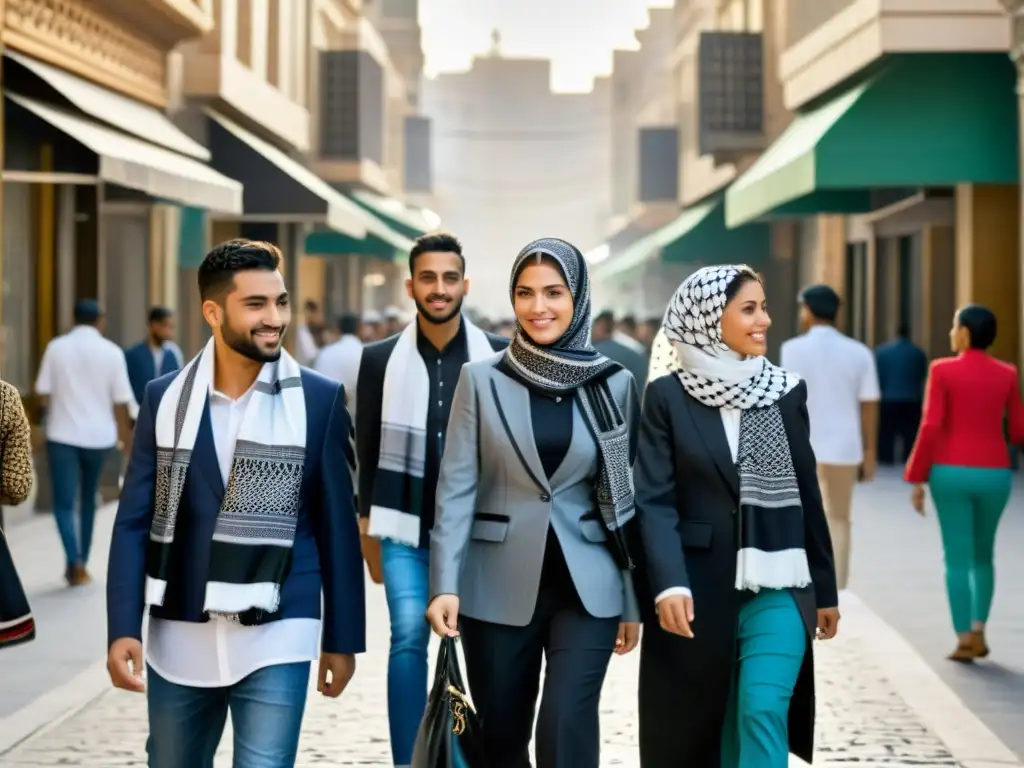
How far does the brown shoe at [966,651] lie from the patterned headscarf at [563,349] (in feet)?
14.1

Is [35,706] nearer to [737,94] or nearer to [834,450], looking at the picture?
[834,450]

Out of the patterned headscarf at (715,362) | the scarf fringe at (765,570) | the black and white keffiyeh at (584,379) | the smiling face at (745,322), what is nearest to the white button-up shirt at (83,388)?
the black and white keffiyeh at (584,379)

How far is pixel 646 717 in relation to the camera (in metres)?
5.77

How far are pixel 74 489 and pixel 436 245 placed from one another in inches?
237

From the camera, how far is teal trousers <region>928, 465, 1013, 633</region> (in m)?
9.40

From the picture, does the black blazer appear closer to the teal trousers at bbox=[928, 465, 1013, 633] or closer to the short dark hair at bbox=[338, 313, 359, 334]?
the teal trousers at bbox=[928, 465, 1013, 633]

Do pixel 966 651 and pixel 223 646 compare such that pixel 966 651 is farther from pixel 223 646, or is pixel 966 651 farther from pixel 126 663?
pixel 126 663

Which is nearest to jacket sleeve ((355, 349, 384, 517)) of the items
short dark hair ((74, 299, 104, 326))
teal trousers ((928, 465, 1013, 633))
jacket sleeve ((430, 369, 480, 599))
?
jacket sleeve ((430, 369, 480, 599))

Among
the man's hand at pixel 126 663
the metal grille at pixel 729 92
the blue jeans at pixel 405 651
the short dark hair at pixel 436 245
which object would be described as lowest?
the blue jeans at pixel 405 651

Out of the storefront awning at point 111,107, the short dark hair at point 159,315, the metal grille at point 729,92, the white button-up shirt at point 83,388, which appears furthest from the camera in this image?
the metal grille at point 729,92

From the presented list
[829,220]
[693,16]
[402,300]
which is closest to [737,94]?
[829,220]

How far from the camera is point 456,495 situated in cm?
562

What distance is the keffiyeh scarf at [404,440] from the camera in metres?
6.87

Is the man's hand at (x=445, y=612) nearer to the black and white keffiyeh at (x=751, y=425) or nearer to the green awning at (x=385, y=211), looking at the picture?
the black and white keffiyeh at (x=751, y=425)
